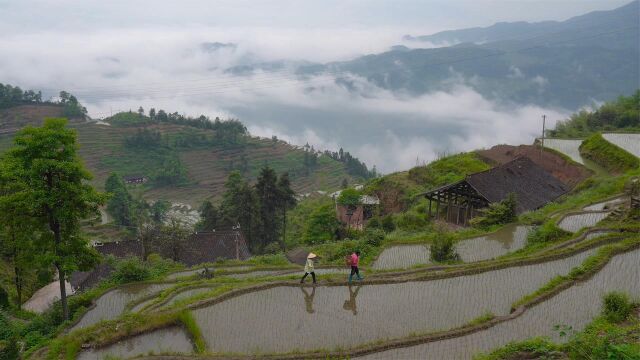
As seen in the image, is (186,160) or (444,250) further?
(186,160)

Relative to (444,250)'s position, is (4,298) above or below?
below

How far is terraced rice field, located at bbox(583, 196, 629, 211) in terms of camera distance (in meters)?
22.9

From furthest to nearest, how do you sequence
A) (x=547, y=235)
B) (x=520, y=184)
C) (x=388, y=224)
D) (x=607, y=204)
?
1. (x=388, y=224)
2. (x=520, y=184)
3. (x=607, y=204)
4. (x=547, y=235)

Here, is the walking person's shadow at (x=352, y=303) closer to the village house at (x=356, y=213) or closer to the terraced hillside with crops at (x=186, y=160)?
the village house at (x=356, y=213)

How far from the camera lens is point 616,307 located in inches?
466

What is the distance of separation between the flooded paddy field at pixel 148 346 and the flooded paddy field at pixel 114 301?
11.6 feet

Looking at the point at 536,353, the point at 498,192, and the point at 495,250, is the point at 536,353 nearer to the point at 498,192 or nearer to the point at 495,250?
the point at 495,250

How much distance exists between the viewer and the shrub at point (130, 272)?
19.9m

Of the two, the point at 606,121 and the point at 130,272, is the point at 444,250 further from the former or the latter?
the point at 606,121

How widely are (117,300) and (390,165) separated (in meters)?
171

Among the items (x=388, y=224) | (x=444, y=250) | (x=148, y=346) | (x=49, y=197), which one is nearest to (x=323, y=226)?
(x=388, y=224)

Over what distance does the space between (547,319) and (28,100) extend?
121688 millimetres

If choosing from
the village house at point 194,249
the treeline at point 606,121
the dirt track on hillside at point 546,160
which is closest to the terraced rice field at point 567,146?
the dirt track on hillside at point 546,160

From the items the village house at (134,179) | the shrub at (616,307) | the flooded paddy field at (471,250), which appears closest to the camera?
the shrub at (616,307)
